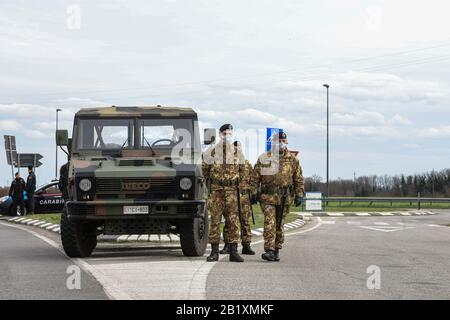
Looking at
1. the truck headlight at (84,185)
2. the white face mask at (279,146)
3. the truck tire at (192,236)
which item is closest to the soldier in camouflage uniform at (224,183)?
the truck tire at (192,236)

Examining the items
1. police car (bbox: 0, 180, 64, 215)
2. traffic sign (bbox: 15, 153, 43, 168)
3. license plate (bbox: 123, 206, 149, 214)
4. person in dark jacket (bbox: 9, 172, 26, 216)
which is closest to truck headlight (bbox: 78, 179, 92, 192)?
license plate (bbox: 123, 206, 149, 214)

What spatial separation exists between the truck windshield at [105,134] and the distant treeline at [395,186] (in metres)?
69.4

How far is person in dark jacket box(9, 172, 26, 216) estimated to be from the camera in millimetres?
30609

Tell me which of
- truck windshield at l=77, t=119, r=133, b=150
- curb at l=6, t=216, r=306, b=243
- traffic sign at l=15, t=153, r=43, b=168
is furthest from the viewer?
traffic sign at l=15, t=153, r=43, b=168

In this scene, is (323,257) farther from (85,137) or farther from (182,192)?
(85,137)

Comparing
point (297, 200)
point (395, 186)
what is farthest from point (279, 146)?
point (395, 186)

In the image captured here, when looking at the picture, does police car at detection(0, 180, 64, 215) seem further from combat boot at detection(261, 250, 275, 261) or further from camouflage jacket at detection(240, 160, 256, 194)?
combat boot at detection(261, 250, 275, 261)

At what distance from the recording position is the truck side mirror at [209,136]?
13.8 meters

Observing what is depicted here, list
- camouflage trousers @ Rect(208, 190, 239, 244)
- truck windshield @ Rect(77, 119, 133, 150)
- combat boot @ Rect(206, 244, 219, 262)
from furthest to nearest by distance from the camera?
truck windshield @ Rect(77, 119, 133, 150), camouflage trousers @ Rect(208, 190, 239, 244), combat boot @ Rect(206, 244, 219, 262)

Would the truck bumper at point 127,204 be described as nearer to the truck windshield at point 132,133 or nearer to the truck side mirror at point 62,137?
the truck side mirror at point 62,137

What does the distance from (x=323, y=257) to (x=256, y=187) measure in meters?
1.72

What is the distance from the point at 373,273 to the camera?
11.0 meters

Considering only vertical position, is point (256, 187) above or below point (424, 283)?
above
